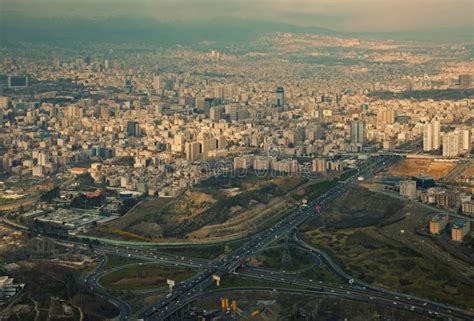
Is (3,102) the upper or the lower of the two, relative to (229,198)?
upper

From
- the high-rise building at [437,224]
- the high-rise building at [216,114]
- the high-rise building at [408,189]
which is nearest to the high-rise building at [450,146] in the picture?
the high-rise building at [408,189]

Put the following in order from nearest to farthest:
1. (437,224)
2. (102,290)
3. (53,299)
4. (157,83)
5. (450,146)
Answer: (53,299) < (102,290) < (437,224) < (450,146) < (157,83)

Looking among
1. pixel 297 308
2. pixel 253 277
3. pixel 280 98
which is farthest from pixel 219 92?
pixel 297 308

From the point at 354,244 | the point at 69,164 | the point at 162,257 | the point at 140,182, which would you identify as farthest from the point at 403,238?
the point at 69,164

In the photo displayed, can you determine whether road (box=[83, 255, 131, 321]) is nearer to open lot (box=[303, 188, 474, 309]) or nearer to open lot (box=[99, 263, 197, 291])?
open lot (box=[99, 263, 197, 291])

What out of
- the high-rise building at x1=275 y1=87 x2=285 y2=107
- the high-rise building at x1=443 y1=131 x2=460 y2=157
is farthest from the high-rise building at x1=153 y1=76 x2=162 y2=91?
the high-rise building at x1=443 y1=131 x2=460 y2=157

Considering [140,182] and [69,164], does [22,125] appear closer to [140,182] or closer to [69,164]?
[69,164]

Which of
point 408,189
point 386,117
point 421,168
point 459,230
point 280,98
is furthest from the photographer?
point 280,98

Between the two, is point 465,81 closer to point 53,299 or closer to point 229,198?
Result: point 229,198
